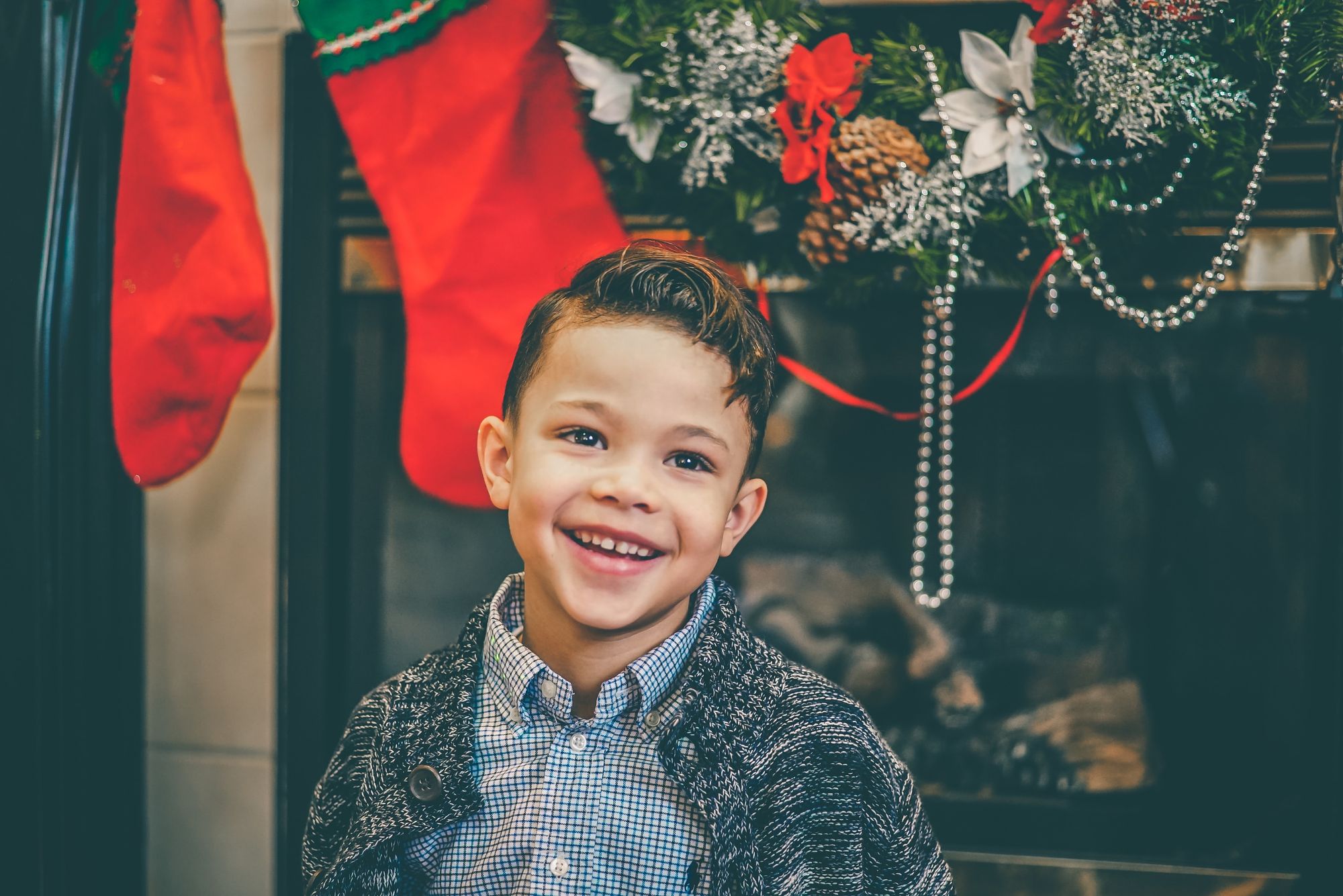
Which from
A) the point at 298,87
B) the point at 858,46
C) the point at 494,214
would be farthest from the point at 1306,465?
the point at 298,87

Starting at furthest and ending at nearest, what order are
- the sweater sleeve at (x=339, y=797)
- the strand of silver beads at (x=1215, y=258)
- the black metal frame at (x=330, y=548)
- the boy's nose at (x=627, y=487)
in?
the black metal frame at (x=330, y=548) → the strand of silver beads at (x=1215, y=258) → the sweater sleeve at (x=339, y=797) → the boy's nose at (x=627, y=487)

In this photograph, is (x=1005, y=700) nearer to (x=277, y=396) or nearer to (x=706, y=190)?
(x=706, y=190)

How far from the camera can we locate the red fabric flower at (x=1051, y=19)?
977 millimetres

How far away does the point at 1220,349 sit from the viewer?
1199 millimetres

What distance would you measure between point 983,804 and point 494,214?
2.94ft

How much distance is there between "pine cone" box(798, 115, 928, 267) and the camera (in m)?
1.00

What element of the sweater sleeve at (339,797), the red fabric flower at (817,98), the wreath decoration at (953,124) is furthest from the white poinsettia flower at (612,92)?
the sweater sleeve at (339,797)

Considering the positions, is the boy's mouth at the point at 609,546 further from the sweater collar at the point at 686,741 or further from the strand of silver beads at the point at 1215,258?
the strand of silver beads at the point at 1215,258

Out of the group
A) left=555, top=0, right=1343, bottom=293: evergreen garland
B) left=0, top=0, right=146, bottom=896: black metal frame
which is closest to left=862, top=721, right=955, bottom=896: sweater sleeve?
left=555, top=0, right=1343, bottom=293: evergreen garland

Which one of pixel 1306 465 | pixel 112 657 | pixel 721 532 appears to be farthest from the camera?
pixel 112 657

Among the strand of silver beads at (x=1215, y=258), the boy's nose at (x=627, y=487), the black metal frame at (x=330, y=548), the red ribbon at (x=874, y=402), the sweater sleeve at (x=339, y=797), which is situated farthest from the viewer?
the black metal frame at (x=330, y=548)

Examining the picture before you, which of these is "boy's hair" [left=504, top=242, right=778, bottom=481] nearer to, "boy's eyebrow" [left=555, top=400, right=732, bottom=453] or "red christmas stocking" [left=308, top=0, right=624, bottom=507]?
"boy's eyebrow" [left=555, top=400, right=732, bottom=453]

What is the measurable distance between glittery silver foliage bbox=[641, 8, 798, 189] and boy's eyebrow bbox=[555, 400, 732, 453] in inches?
16.6

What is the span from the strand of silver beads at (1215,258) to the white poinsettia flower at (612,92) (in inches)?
14.4
